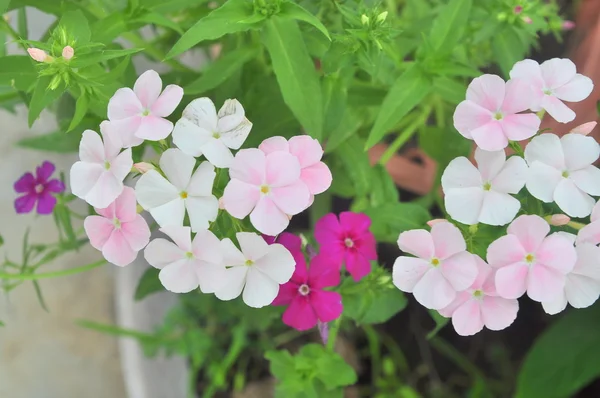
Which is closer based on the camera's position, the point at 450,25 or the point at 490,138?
the point at 490,138

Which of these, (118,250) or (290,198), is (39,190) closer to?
(118,250)

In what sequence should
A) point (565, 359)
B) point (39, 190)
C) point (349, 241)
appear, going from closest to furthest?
point (349, 241), point (39, 190), point (565, 359)

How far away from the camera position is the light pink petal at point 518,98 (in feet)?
1.59

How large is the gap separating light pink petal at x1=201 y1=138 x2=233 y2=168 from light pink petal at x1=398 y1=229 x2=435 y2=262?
0.49 ft

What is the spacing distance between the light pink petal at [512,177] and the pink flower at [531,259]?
0.02 metres

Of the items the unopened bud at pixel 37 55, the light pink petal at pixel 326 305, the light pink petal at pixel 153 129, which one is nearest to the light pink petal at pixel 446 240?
the light pink petal at pixel 326 305

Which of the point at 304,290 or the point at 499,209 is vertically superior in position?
the point at 499,209

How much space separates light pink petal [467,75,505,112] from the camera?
49cm

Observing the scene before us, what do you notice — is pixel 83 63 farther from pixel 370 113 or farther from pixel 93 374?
pixel 93 374

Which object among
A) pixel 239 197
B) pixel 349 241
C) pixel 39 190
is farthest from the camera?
pixel 39 190

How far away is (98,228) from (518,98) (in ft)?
1.11

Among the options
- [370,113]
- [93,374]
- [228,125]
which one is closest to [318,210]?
[370,113]

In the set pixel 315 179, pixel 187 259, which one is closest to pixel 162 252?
pixel 187 259

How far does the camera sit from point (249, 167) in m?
0.46
